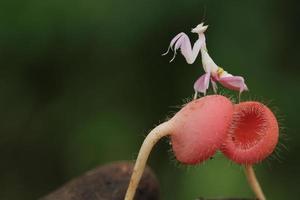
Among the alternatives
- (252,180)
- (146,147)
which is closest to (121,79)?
(252,180)

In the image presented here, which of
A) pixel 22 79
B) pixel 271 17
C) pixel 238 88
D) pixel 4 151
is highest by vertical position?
pixel 238 88

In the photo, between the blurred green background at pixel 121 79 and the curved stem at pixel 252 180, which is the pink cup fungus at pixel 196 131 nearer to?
the curved stem at pixel 252 180

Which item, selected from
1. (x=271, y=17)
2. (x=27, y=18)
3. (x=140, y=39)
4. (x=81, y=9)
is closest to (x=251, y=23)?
(x=271, y=17)

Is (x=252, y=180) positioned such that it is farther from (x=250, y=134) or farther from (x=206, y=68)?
(x=206, y=68)

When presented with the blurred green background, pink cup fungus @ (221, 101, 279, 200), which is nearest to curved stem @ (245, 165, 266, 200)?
pink cup fungus @ (221, 101, 279, 200)

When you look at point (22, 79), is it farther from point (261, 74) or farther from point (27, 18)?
point (261, 74)

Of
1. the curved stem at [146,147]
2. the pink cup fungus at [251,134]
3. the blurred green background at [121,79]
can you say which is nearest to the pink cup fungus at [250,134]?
the pink cup fungus at [251,134]
